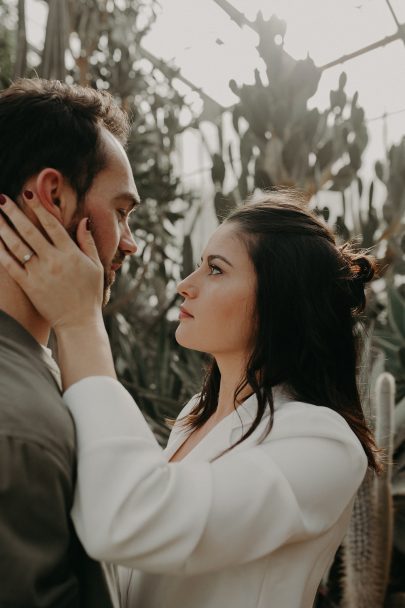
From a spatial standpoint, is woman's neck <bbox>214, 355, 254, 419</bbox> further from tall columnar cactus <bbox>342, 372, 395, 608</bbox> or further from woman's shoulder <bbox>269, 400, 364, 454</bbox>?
tall columnar cactus <bbox>342, 372, 395, 608</bbox>

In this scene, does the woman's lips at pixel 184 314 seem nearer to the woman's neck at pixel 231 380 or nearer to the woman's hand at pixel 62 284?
the woman's neck at pixel 231 380

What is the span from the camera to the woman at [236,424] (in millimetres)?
978

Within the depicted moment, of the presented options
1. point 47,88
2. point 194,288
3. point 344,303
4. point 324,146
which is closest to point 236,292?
point 194,288

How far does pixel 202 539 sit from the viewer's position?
1.00 m

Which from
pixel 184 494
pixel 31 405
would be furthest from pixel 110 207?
pixel 184 494

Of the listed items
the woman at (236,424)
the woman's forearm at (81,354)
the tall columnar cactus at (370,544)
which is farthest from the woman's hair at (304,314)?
the tall columnar cactus at (370,544)

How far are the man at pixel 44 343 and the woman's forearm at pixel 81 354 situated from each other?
4 centimetres

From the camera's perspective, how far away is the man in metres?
0.87

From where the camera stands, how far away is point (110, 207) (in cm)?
127

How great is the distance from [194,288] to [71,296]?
51 cm

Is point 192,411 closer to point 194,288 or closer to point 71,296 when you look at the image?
point 194,288

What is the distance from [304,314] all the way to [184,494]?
63 cm

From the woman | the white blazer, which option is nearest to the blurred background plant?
the woman

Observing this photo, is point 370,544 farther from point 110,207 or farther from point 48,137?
point 48,137
